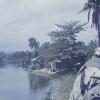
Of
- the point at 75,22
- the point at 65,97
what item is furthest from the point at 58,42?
the point at 65,97

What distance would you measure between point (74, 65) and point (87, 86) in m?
50.0

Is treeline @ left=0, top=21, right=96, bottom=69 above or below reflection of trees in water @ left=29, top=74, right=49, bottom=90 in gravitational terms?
above

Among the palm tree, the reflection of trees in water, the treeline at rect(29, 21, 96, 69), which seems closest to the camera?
the palm tree

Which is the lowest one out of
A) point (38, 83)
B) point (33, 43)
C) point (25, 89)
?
point (25, 89)

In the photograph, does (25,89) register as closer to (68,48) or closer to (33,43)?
(68,48)

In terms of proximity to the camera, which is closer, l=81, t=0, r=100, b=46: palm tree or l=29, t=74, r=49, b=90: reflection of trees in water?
l=81, t=0, r=100, b=46: palm tree

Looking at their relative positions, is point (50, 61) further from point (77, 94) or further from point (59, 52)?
point (77, 94)

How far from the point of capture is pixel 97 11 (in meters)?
42.4

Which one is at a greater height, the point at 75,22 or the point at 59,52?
the point at 75,22

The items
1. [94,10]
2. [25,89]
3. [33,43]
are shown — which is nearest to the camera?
[94,10]

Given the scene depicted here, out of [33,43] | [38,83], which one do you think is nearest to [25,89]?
[38,83]

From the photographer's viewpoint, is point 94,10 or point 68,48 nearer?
point 94,10

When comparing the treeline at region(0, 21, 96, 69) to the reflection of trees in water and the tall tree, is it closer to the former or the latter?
the reflection of trees in water

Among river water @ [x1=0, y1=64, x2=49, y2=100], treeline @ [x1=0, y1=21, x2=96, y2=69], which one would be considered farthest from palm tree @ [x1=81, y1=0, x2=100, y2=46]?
treeline @ [x1=0, y1=21, x2=96, y2=69]
